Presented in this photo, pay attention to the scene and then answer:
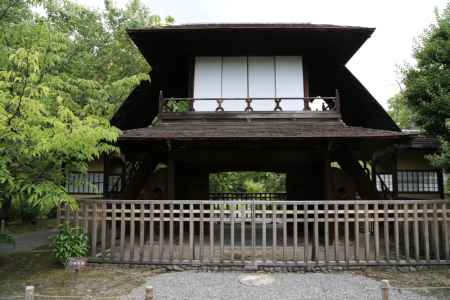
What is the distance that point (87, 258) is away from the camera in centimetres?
738

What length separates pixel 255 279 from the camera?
6520 millimetres

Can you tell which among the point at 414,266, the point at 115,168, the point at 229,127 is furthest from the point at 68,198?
the point at 115,168

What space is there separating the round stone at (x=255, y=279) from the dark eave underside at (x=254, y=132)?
340 centimetres

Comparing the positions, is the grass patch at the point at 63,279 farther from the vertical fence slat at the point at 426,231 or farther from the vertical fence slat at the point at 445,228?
the vertical fence slat at the point at 445,228

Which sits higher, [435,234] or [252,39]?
[252,39]

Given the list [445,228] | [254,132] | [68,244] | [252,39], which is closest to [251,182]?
[252,39]

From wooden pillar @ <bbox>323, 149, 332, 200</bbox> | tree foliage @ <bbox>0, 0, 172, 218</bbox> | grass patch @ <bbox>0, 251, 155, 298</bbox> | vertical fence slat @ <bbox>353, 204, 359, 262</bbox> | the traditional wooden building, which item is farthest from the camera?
wooden pillar @ <bbox>323, 149, 332, 200</bbox>

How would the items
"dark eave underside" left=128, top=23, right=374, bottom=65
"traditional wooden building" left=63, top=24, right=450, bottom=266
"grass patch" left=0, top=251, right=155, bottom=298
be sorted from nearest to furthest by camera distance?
"grass patch" left=0, top=251, right=155, bottom=298 → "traditional wooden building" left=63, top=24, right=450, bottom=266 → "dark eave underside" left=128, top=23, right=374, bottom=65

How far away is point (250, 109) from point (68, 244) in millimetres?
6391

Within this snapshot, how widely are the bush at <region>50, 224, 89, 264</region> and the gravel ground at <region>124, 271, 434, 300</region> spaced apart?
6.10 feet

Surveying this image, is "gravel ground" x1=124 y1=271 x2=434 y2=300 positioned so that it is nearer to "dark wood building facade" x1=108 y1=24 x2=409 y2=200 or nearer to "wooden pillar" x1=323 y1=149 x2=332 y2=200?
"wooden pillar" x1=323 y1=149 x2=332 y2=200

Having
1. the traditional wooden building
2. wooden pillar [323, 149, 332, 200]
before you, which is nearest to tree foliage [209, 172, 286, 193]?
the traditional wooden building

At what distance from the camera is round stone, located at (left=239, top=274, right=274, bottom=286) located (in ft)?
20.6

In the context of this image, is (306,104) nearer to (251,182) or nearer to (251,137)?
(251,137)
